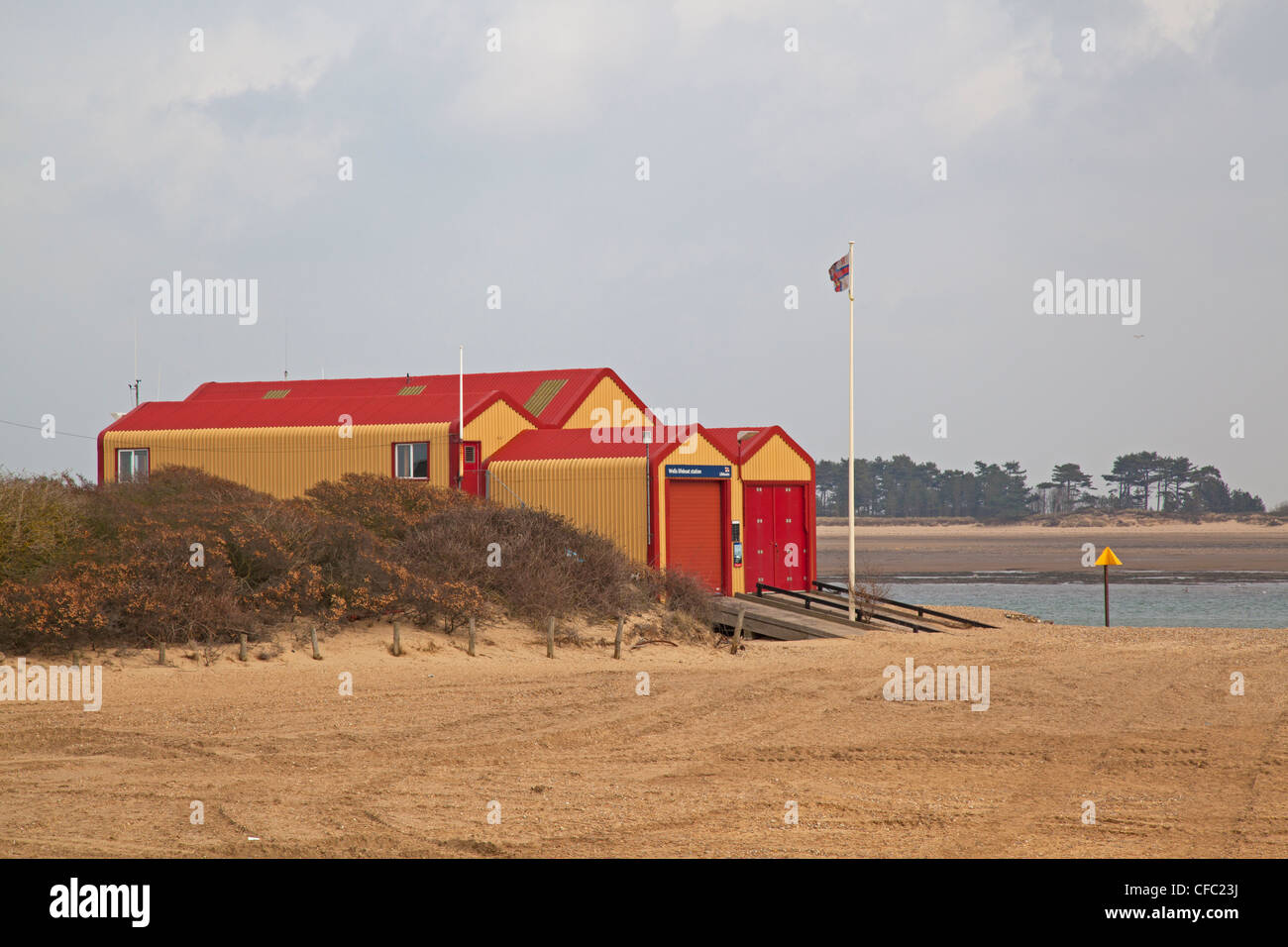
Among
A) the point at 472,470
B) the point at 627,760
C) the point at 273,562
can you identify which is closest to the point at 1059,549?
the point at 472,470

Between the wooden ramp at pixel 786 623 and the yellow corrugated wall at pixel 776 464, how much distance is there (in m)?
4.36

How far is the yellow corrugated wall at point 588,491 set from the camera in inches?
1049

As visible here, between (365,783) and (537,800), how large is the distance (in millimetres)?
1723

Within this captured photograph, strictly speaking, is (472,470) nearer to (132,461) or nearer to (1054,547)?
(132,461)


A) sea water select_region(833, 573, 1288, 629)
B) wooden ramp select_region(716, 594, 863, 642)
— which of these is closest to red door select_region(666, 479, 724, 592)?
wooden ramp select_region(716, 594, 863, 642)

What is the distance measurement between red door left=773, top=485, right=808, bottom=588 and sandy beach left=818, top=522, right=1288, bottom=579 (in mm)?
32726

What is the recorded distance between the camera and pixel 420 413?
97.2ft

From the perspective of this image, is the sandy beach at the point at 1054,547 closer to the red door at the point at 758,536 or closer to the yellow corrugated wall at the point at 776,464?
the yellow corrugated wall at the point at 776,464

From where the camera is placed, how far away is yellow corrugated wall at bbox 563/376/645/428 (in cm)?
3382

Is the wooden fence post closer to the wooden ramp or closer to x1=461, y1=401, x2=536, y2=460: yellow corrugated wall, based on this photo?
the wooden ramp

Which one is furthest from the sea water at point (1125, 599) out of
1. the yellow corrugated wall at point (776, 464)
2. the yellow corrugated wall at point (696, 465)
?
the yellow corrugated wall at point (696, 465)

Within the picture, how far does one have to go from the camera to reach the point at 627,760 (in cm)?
1234
